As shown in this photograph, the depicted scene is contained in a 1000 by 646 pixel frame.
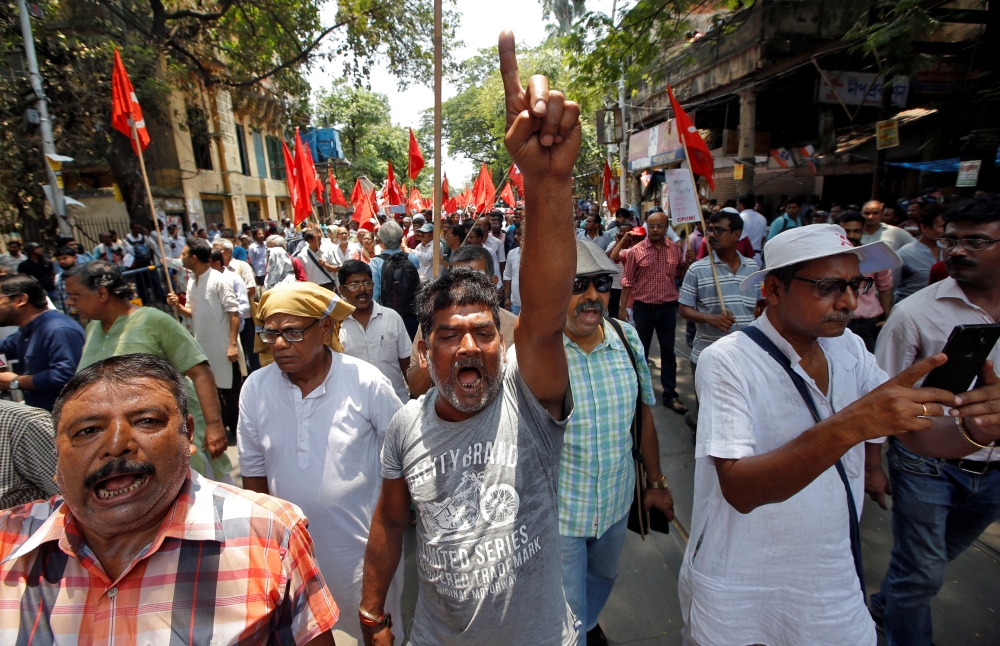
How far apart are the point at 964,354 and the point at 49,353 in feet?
13.5

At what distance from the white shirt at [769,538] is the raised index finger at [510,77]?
1005mm

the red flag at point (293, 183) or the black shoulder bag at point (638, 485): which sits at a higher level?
the red flag at point (293, 183)

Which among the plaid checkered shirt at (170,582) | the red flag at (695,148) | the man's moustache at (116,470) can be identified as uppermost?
the red flag at (695,148)

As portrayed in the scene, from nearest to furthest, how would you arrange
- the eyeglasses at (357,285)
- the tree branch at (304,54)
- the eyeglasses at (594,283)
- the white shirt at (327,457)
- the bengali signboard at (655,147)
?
the white shirt at (327,457)
the eyeglasses at (594,283)
the eyeglasses at (357,285)
the bengali signboard at (655,147)
the tree branch at (304,54)

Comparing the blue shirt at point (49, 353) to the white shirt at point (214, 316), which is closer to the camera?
the blue shirt at point (49, 353)

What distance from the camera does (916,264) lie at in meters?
4.18

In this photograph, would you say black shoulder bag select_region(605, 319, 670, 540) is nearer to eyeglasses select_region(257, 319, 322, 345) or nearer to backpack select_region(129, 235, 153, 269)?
eyeglasses select_region(257, 319, 322, 345)

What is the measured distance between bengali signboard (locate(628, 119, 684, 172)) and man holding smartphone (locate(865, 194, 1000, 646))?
961 cm

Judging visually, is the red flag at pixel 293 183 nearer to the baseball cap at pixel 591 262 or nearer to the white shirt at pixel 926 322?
the baseball cap at pixel 591 262

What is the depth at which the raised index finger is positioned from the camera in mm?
1112

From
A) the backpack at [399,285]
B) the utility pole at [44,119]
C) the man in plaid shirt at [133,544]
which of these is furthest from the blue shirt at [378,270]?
the utility pole at [44,119]

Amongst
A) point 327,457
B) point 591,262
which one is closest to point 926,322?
point 591,262

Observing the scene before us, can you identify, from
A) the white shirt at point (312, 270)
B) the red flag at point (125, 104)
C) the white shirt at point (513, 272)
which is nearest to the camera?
the white shirt at point (513, 272)

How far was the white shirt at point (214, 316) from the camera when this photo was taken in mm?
4598
